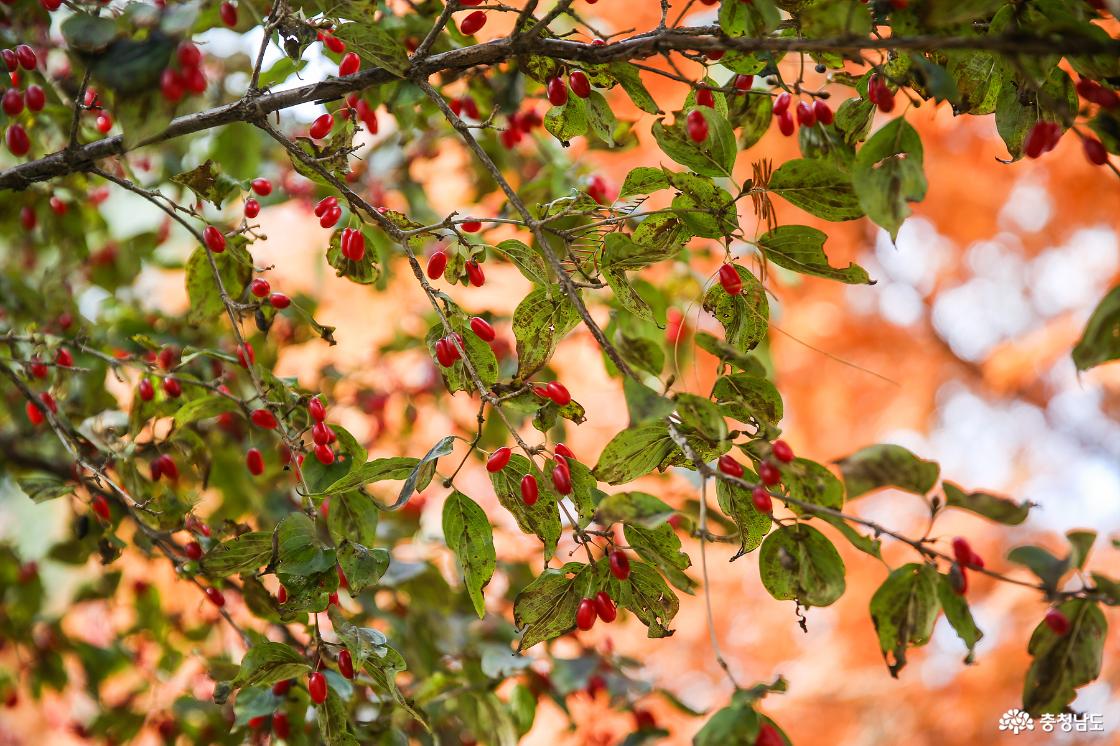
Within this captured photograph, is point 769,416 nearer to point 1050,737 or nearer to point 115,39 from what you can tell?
point 115,39

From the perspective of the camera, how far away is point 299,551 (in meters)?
0.89

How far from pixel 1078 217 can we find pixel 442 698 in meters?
3.02

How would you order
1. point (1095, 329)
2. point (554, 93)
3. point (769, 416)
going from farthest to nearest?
point (554, 93), point (769, 416), point (1095, 329)

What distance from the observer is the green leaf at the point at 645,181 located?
85cm

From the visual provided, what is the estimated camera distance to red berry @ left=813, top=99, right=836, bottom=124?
0.93 m

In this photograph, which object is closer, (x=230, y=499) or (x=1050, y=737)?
(x=230, y=499)

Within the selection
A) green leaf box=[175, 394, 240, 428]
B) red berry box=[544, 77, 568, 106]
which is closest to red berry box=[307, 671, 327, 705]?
green leaf box=[175, 394, 240, 428]

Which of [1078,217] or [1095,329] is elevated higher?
[1078,217]

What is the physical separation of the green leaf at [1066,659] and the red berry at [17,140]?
1.39m

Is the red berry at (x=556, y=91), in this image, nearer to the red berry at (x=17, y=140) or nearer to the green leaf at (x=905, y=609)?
the green leaf at (x=905, y=609)

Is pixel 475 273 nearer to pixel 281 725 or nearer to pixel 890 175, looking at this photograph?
pixel 890 175

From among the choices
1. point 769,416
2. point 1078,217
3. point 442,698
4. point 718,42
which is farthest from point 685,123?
point 1078,217

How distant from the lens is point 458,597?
178 cm

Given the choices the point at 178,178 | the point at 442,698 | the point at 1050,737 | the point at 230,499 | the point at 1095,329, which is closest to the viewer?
the point at 1095,329
